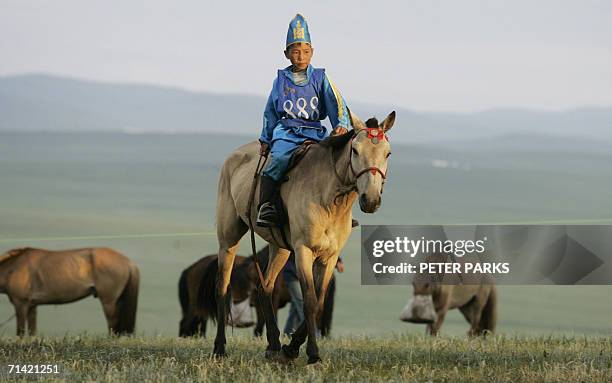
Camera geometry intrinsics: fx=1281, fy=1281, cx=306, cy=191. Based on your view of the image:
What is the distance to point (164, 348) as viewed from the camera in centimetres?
1228

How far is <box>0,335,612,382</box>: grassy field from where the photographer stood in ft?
31.3

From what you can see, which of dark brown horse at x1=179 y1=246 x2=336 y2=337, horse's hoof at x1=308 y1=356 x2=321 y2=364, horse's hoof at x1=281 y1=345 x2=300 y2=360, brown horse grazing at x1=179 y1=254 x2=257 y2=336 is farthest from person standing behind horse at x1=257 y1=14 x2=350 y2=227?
brown horse grazing at x1=179 y1=254 x2=257 y2=336

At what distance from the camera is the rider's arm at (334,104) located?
10.7m

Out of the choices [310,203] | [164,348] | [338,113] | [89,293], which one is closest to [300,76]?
[338,113]

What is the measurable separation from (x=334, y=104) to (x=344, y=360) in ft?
7.06

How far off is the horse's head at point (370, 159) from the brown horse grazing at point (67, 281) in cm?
1041

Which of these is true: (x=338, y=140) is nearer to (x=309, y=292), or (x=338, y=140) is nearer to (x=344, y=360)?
(x=309, y=292)

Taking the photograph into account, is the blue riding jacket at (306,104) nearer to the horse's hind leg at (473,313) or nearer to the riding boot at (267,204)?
the riding boot at (267,204)

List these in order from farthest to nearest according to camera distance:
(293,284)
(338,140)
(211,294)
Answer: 1. (211,294)
2. (293,284)
3. (338,140)

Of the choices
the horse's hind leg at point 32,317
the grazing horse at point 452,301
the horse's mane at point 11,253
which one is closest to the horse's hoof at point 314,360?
the grazing horse at point 452,301

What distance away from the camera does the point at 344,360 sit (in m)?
10.8

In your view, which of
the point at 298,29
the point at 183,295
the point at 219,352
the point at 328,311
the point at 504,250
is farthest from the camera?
the point at 183,295

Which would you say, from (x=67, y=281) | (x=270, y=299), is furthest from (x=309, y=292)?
(x=67, y=281)

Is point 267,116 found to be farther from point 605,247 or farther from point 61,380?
point 605,247
